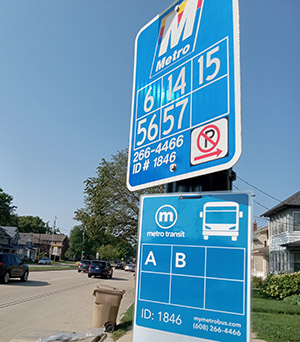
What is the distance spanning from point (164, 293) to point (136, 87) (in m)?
1.53

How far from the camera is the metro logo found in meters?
2.29

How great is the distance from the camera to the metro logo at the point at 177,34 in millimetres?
2289

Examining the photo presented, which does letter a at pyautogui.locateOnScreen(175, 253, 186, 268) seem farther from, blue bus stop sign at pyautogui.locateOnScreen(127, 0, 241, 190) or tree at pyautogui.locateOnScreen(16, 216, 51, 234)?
tree at pyautogui.locateOnScreen(16, 216, 51, 234)

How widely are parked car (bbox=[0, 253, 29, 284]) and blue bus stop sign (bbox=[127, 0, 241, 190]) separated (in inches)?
712

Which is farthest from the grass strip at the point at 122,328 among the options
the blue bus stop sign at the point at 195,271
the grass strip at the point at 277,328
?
the blue bus stop sign at the point at 195,271

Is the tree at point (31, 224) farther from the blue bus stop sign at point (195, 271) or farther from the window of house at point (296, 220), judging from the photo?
the blue bus stop sign at point (195, 271)

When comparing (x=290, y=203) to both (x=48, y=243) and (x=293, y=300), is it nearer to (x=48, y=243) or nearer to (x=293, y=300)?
(x=293, y=300)

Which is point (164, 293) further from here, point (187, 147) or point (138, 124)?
point (138, 124)

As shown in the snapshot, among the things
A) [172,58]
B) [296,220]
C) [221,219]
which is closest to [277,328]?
[221,219]

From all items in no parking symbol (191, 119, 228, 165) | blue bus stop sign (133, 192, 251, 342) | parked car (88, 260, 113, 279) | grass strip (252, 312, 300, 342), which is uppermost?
no parking symbol (191, 119, 228, 165)

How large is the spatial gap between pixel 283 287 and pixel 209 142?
54.2 feet

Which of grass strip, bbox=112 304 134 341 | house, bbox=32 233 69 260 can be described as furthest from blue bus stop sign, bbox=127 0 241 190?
house, bbox=32 233 69 260

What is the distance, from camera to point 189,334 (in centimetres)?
172

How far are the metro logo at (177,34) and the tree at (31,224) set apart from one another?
13955cm
